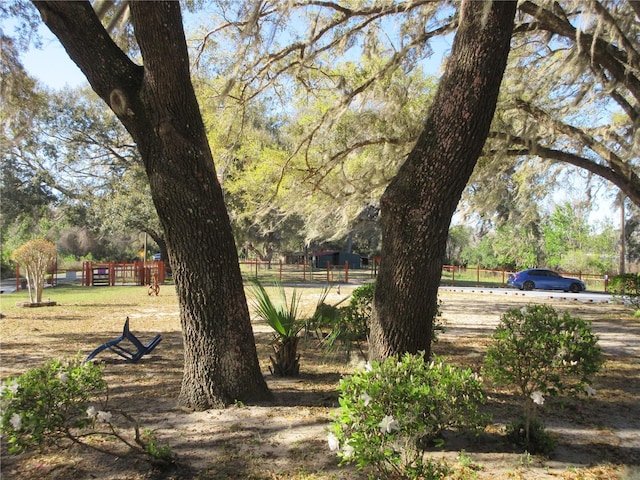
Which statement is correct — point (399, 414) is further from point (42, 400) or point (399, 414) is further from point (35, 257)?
point (35, 257)

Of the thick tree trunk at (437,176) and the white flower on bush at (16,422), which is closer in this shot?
the white flower on bush at (16,422)

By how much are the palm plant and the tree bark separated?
3.27 ft

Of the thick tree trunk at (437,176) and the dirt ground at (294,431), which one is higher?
the thick tree trunk at (437,176)

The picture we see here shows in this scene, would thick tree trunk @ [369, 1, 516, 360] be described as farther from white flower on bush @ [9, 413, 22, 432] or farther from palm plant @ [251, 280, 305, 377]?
white flower on bush @ [9, 413, 22, 432]

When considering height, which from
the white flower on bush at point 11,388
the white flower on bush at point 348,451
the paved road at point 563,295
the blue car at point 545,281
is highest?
the white flower on bush at point 11,388

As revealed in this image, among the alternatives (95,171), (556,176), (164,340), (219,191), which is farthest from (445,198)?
(95,171)

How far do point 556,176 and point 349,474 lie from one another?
1184cm

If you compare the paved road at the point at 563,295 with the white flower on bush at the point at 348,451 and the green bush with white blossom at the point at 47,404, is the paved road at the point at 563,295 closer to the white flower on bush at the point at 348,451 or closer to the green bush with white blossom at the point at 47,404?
the white flower on bush at the point at 348,451

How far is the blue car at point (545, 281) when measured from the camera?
78.8ft

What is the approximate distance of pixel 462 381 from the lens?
8.50ft

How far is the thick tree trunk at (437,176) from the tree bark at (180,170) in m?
1.44

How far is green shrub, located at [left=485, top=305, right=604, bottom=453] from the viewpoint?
329cm

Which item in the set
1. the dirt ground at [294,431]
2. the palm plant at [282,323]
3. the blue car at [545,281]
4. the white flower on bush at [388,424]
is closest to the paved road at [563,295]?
the blue car at [545,281]

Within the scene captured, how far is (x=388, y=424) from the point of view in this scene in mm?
2279
